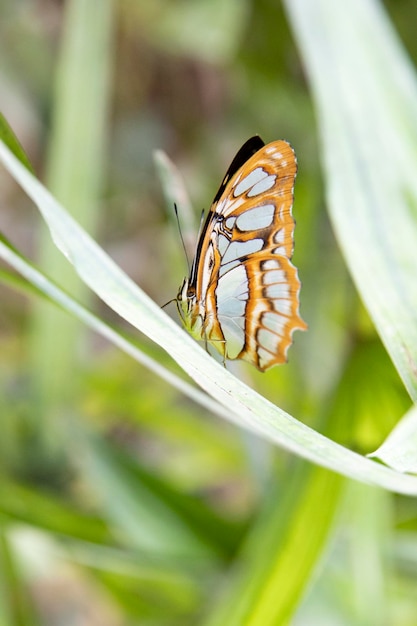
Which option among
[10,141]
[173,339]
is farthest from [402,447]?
[10,141]

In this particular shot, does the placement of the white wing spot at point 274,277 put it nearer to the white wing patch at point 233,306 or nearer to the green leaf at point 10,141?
the white wing patch at point 233,306

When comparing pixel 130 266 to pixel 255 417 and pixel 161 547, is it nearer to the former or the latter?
pixel 161 547

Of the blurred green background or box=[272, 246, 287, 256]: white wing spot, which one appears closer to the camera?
box=[272, 246, 287, 256]: white wing spot

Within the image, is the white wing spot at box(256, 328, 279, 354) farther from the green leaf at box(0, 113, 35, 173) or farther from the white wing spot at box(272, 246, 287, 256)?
the green leaf at box(0, 113, 35, 173)

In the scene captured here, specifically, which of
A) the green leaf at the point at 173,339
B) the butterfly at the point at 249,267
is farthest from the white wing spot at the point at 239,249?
the green leaf at the point at 173,339

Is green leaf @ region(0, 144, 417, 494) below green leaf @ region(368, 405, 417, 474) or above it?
above

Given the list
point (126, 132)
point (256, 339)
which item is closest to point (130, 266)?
point (126, 132)

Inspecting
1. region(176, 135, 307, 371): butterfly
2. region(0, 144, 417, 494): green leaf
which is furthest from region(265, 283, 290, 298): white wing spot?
region(0, 144, 417, 494): green leaf

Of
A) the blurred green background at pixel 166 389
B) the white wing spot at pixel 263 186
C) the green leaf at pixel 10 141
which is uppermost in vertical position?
the green leaf at pixel 10 141
